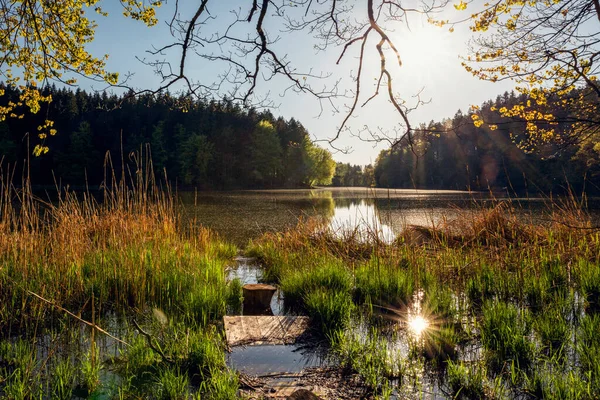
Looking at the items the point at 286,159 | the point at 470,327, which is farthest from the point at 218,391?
the point at 286,159

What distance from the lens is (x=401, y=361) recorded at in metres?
2.87

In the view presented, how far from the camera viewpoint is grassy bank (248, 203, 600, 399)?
2.59 m

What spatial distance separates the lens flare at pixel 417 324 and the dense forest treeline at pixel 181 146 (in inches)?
1802

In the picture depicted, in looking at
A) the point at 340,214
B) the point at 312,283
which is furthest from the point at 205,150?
the point at 312,283

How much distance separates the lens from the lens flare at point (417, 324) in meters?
3.54

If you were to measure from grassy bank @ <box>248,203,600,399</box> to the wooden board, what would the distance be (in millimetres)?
233

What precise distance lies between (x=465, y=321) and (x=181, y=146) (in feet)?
186

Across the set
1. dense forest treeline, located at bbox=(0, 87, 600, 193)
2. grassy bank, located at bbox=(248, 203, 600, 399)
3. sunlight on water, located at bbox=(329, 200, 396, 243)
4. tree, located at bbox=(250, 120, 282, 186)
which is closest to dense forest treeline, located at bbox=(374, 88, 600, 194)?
dense forest treeline, located at bbox=(0, 87, 600, 193)

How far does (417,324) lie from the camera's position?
374 centimetres

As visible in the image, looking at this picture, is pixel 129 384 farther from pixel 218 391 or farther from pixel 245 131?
pixel 245 131

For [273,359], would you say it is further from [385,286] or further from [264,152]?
[264,152]

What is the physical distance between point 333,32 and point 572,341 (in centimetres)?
320

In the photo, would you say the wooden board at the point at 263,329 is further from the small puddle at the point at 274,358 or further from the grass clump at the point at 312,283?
the grass clump at the point at 312,283

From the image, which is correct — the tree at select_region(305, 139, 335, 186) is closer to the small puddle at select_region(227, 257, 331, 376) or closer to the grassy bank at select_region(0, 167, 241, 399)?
the grassy bank at select_region(0, 167, 241, 399)
